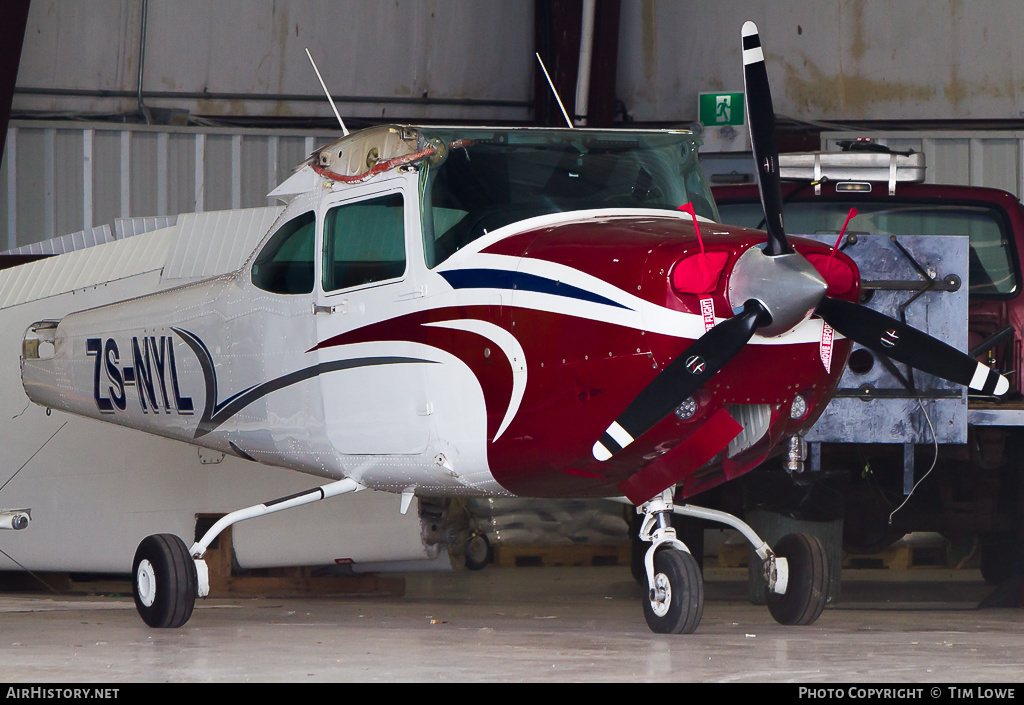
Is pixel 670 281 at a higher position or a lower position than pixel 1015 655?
higher

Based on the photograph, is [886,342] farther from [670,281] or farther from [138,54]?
[138,54]

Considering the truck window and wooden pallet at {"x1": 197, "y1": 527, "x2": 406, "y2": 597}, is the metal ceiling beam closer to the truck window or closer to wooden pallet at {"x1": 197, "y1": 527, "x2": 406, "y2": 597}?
wooden pallet at {"x1": 197, "y1": 527, "x2": 406, "y2": 597}

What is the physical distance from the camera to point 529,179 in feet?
20.6

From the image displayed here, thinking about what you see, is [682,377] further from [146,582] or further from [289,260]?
[146,582]

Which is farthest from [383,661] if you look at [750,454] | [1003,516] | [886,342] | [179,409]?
[1003,516]

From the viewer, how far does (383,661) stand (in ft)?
17.6

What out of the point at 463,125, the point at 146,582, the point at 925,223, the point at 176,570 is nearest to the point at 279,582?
the point at 146,582

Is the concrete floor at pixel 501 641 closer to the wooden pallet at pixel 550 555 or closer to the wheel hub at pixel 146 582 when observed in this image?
the wheel hub at pixel 146 582

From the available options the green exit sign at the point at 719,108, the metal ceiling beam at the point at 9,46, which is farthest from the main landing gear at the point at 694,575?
the metal ceiling beam at the point at 9,46

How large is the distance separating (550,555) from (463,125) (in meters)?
3.88

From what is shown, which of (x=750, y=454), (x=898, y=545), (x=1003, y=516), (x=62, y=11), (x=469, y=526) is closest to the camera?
(x=750, y=454)

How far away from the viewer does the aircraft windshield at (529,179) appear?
6.17 m

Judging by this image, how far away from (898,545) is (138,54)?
29.0 ft

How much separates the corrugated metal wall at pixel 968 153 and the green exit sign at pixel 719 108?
1.06m
